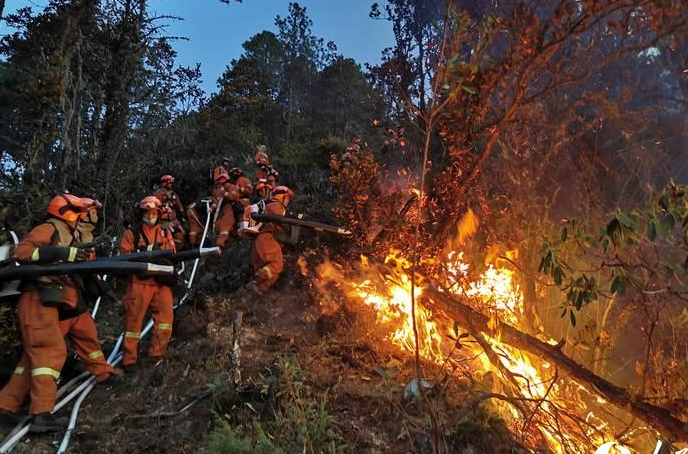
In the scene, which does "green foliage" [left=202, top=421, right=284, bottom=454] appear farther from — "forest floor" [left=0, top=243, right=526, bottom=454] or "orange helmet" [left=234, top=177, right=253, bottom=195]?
"orange helmet" [left=234, top=177, right=253, bottom=195]

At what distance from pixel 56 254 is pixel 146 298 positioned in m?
1.64

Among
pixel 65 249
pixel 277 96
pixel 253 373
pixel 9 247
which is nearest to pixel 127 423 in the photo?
pixel 253 373

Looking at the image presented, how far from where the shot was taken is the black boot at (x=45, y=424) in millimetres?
4785

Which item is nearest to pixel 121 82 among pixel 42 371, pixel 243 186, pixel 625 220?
pixel 243 186

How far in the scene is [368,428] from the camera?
4594 millimetres

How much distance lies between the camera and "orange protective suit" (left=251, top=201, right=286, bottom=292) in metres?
8.27

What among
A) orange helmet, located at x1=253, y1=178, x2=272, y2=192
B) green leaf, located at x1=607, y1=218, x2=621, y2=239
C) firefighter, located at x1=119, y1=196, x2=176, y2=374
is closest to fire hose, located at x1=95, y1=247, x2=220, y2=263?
firefighter, located at x1=119, y1=196, x2=176, y2=374

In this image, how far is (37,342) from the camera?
496cm

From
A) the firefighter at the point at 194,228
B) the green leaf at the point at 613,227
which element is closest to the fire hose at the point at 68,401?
the firefighter at the point at 194,228

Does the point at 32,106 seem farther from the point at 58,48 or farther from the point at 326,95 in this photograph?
the point at 326,95

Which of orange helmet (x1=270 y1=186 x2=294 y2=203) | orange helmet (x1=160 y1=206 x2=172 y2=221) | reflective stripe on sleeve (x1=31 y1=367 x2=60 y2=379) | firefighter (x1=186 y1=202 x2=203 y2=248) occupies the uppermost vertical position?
orange helmet (x1=270 y1=186 x2=294 y2=203)

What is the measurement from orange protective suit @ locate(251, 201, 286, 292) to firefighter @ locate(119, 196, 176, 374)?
5.63ft

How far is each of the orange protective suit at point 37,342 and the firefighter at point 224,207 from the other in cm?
467

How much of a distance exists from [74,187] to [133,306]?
504 cm
